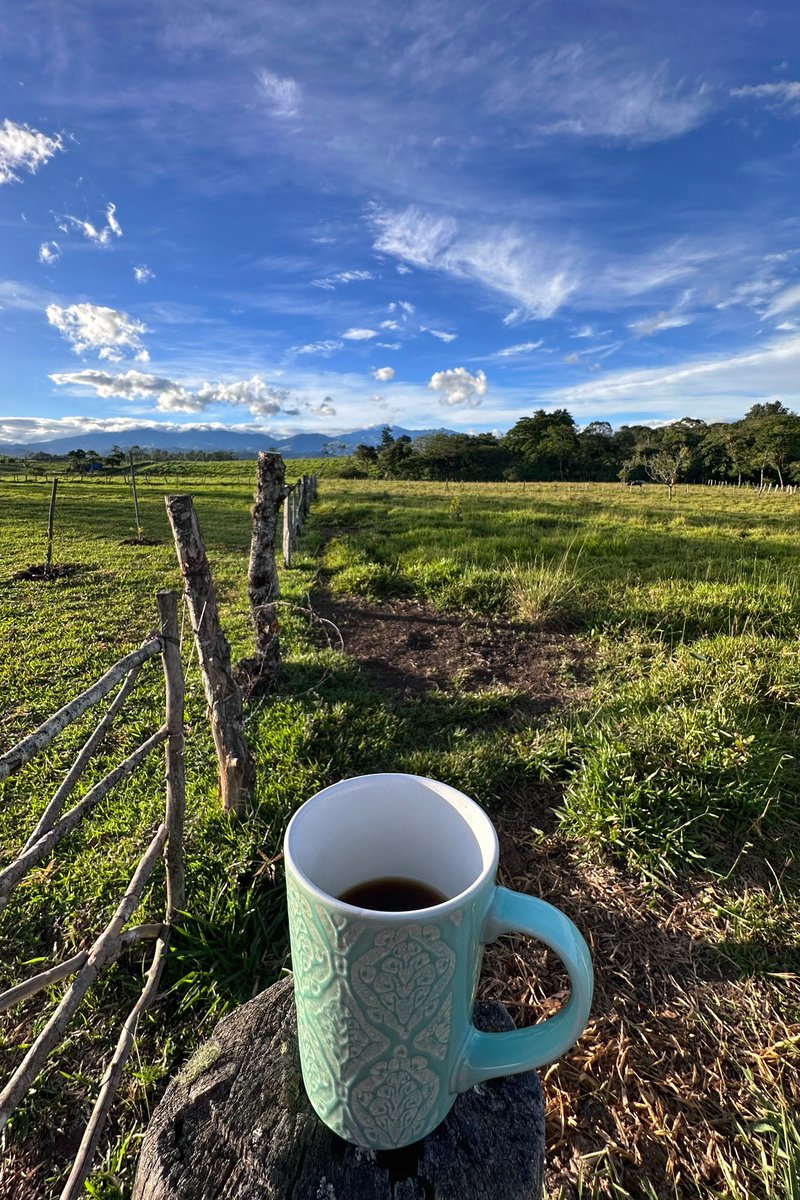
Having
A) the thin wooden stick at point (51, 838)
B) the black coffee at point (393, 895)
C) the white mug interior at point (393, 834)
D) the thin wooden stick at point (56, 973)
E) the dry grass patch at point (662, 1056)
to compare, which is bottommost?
the dry grass patch at point (662, 1056)

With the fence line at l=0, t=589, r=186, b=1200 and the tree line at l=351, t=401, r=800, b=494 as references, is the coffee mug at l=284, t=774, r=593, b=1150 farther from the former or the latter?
the tree line at l=351, t=401, r=800, b=494

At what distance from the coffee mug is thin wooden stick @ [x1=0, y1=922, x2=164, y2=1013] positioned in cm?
82

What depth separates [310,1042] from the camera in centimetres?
81

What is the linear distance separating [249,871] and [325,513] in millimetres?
13908

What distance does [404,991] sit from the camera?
0.71m

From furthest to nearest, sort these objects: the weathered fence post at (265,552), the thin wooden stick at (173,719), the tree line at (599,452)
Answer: the tree line at (599,452)
the weathered fence post at (265,552)
the thin wooden stick at (173,719)

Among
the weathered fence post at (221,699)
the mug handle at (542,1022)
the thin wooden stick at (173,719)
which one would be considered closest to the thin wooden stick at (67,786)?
the thin wooden stick at (173,719)

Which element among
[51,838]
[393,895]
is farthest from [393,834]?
[51,838]

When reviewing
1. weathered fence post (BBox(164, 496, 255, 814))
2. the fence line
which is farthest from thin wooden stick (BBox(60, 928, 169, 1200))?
weathered fence post (BBox(164, 496, 255, 814))

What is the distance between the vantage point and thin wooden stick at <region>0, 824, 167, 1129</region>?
1098mm

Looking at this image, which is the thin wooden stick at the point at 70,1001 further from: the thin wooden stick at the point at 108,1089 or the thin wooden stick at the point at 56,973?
the thin wooden stick at the point at 108,1089

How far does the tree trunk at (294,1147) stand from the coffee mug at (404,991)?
0.10m

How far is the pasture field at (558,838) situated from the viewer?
1502 mm

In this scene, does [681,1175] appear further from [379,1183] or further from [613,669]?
[613,669]
